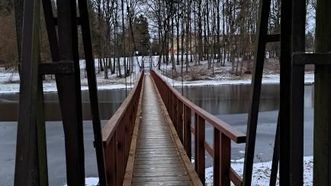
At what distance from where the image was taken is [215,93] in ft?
96.9

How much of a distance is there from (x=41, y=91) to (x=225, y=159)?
6.59 ft

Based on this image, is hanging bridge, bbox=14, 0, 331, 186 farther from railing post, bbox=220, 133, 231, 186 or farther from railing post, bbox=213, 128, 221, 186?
railing post, bbox=213, 128, 221, 186

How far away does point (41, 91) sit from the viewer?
7.43 feet

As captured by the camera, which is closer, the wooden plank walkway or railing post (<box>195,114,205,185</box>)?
railing post (<box>195,114,205,185</box>)

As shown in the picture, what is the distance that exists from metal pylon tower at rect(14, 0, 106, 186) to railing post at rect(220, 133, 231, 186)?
155cm

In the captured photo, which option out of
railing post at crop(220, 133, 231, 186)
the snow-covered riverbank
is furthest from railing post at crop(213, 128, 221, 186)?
the snow-covered riverbank

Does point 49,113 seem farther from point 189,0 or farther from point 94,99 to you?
point 189,0

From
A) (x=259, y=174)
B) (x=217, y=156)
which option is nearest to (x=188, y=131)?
(x=259, y=174)

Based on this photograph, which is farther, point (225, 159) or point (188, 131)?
point (188, 131)

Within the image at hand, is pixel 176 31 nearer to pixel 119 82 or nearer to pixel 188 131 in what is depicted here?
pixel 119 82

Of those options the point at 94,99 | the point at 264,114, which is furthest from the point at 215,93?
the point at 94,99

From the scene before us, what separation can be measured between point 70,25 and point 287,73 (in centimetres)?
112

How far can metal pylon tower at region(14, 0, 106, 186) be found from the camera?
197cm

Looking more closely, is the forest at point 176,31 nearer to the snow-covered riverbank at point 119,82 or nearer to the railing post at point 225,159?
the snow-covered riverbank at point 119,82
